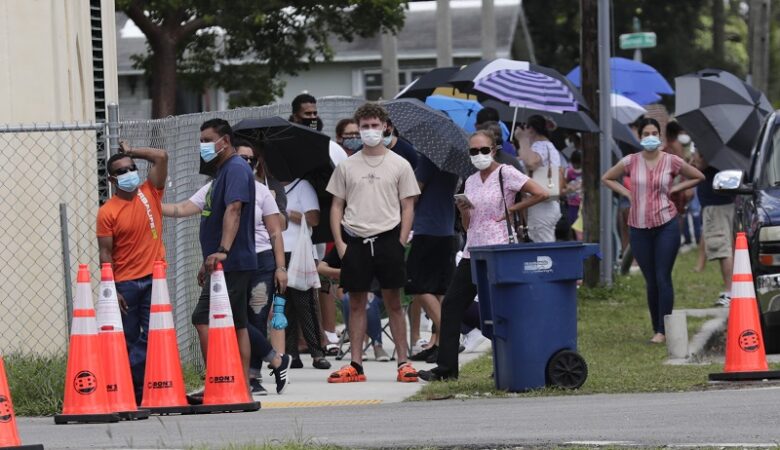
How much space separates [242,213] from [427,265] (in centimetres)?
290

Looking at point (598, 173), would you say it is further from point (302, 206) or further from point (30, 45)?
point (30, 45)

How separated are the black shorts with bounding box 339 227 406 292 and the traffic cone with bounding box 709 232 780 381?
2360mm

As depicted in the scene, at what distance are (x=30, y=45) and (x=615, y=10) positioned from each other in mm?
39577

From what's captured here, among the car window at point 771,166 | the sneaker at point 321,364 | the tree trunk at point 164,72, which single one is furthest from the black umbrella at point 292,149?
the tree trunk at point 164,72

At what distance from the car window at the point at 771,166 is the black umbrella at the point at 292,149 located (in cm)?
367

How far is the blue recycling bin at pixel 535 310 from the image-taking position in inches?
411

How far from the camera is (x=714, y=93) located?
17.3 m

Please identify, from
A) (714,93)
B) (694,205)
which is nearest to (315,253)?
(714,93)

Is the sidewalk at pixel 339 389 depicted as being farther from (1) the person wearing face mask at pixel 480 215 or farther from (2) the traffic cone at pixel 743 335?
(2) the traffic cone at pixel 743 335

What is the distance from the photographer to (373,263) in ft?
38.5

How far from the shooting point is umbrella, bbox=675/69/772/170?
16.8m

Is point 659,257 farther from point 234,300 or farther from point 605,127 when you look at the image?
point 605,127

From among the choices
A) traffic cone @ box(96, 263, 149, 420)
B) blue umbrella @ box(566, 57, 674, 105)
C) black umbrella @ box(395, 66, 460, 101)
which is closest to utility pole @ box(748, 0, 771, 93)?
blue umbrella @ box(566, 57, 674, 105)

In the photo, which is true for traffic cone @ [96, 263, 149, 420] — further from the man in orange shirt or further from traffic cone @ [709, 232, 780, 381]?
traffic cone @ [709, 232, 780, 381]
